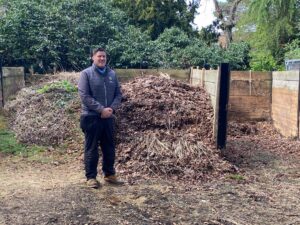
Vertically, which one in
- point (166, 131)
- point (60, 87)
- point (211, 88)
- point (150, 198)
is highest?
point (211, 88)

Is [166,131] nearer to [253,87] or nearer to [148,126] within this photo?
[148,126]

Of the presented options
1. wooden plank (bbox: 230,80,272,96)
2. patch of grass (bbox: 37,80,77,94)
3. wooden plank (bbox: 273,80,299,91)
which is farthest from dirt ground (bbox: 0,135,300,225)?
wooden plank (bbox: 230,80,272,96)

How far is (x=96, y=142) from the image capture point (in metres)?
5.76

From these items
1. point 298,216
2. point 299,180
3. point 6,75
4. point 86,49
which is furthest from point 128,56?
point 298,216

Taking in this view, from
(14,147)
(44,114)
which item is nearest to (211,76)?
(44,114)

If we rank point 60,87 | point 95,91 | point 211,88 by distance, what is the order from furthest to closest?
point 60,87
point 211,88
point 95,91

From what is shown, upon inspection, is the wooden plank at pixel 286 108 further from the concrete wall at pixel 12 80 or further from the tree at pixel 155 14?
the tree at pixel 155 14

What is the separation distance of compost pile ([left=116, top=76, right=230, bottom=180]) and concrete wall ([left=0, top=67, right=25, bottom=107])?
310cm

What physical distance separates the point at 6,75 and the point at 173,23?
10.4m

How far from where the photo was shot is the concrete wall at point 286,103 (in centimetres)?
835

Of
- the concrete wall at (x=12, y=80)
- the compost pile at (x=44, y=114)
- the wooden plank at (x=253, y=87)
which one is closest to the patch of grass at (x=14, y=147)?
the compost pile at (x=44, y=114)

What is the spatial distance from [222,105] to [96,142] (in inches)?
87.6

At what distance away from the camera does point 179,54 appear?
1371 centimetres

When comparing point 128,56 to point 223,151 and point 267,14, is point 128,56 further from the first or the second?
point 223,151
